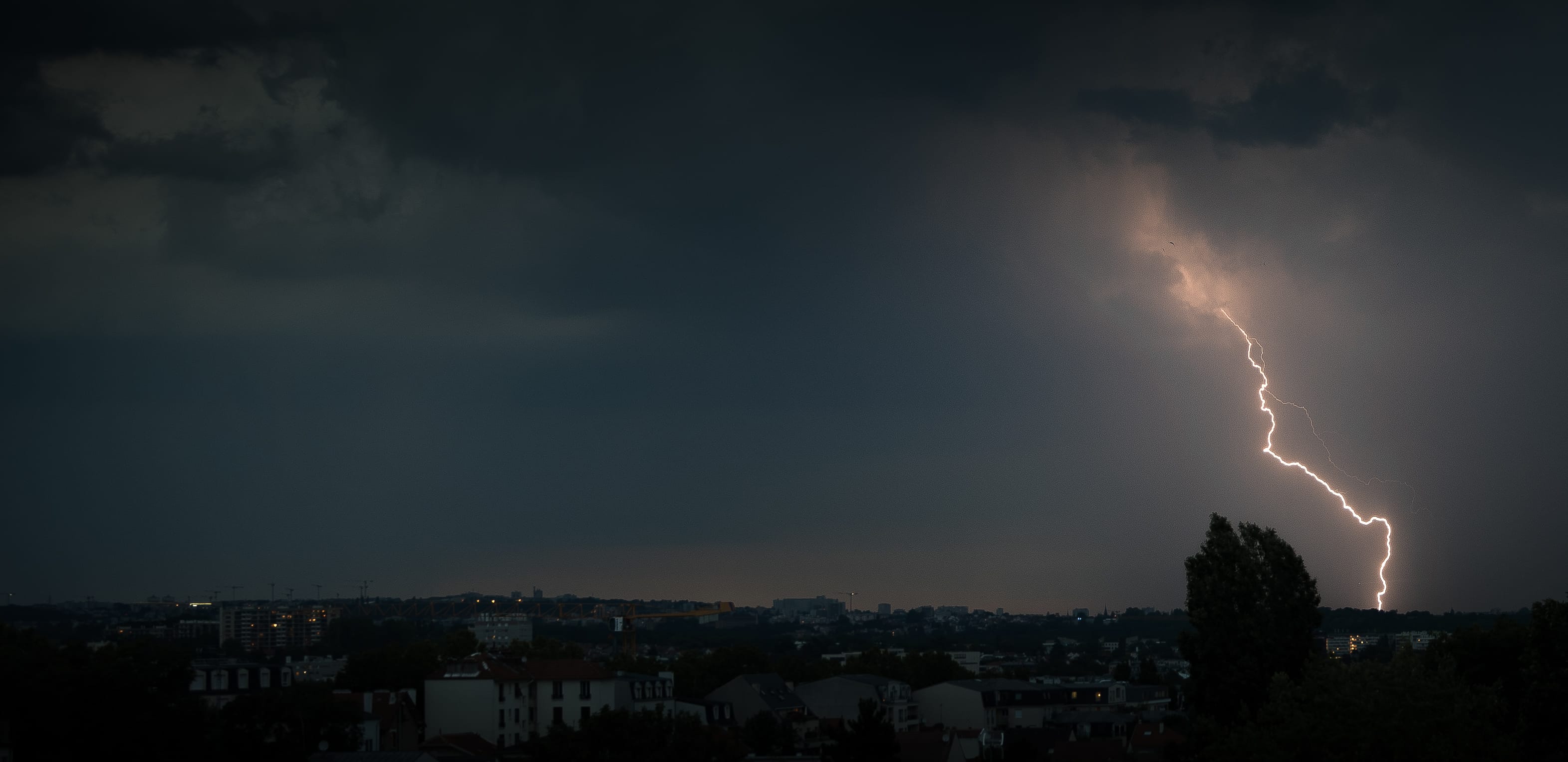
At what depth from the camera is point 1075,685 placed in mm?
145875

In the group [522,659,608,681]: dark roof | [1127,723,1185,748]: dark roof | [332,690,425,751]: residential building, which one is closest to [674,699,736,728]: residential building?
[522,659,608,681]: dark roof

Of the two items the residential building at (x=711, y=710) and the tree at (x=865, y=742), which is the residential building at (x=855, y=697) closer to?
the residential building at (x=711, y=710)

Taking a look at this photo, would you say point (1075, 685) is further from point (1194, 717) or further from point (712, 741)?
point (1194, 717)

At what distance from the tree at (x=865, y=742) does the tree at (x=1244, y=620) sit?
15.2 meters

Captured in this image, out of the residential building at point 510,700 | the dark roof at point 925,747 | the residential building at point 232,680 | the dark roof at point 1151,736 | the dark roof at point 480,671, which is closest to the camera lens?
the dark roof at point 925,747

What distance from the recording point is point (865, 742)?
64438 millimetres

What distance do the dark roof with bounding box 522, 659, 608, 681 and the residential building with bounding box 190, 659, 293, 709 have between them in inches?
628

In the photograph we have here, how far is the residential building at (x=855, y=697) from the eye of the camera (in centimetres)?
12644

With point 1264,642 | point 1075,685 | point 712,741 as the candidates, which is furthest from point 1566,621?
point 1075,685

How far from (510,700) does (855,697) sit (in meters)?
43.6

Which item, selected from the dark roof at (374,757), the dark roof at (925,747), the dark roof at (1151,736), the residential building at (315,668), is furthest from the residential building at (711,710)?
the dark roof at (374,757)

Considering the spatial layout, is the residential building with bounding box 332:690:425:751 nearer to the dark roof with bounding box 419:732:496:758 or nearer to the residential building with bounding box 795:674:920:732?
the dark roof with bounding box 419:732:496:758

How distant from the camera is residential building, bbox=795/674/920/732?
126 metres

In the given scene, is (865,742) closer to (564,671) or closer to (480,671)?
(564,671)
